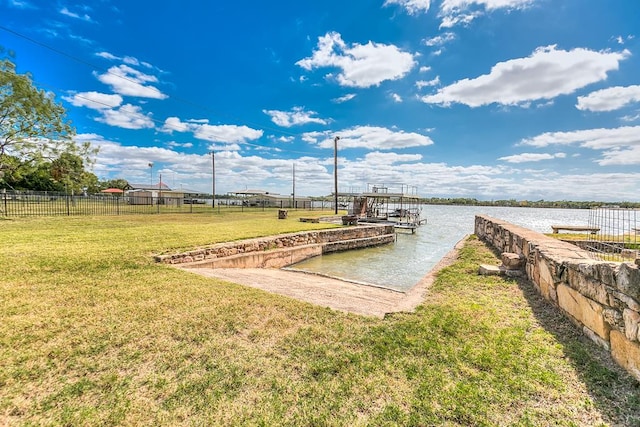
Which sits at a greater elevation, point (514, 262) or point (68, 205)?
point (68, 205)

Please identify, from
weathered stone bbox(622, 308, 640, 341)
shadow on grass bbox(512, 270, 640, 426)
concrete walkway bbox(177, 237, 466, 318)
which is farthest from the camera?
concrete walkway bbox(177, 237, 466, 318)

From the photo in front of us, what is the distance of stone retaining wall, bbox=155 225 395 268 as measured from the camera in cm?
839

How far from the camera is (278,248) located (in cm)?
1177

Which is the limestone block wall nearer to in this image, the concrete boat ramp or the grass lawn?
the grass lawn

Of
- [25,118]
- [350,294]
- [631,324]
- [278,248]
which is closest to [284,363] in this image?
[631,324]

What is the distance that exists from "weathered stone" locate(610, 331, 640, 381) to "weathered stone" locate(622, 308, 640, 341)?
6 cm

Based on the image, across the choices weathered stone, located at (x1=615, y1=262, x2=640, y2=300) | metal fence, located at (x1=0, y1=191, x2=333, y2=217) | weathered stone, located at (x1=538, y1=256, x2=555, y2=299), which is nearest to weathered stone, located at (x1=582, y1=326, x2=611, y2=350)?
weathered stone, located at (x1=615, y1=262, x2=640, y2=300)

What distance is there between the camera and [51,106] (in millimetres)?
16391

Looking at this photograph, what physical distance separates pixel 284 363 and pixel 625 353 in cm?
304

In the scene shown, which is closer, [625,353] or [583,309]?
[625,353]

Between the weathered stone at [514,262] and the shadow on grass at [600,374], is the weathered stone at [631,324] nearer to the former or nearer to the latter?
the shadow on grass at [600,374]

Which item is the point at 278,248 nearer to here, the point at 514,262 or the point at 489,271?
the point at 489,271

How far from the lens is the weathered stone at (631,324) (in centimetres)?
244

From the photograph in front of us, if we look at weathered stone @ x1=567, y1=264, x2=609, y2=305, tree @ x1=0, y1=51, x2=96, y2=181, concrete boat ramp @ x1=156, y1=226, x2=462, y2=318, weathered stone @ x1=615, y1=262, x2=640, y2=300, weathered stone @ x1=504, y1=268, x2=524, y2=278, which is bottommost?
concrete boat ramp @ x1=156, y1=226, x2=462, y2=318
